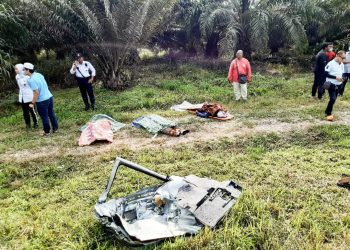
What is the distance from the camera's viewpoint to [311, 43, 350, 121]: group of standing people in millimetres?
7309

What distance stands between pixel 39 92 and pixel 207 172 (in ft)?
12.6

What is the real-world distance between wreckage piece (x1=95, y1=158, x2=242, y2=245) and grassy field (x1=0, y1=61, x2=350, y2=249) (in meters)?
0.13

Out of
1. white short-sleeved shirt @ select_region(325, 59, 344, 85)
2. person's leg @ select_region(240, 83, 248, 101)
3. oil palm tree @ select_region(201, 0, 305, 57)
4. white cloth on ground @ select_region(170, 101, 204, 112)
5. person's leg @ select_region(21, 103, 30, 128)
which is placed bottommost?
white cloth on ground @ select_region(170, 101, 204, 112)

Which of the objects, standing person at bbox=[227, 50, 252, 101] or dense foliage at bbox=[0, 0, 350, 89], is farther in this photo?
dense foliage at bbox=[0, 0, 350, 89]

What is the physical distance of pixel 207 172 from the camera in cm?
520

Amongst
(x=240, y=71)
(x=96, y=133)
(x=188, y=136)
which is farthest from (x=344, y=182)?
(x=240, y=71)

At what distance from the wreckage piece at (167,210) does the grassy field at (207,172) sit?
0.13 m

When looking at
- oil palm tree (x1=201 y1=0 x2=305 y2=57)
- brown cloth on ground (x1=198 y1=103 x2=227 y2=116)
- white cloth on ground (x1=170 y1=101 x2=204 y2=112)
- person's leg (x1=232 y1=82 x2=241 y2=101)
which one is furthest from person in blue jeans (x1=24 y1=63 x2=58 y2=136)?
oil palm tree (x1=201 y1=0 x2=305 y2=57)

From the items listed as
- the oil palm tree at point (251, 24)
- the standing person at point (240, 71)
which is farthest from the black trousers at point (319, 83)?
the oil palm tree at point (251, 24)

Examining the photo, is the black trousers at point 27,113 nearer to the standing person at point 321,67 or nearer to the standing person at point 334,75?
the standing person at point 334,75

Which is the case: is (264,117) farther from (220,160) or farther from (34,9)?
(34,9)

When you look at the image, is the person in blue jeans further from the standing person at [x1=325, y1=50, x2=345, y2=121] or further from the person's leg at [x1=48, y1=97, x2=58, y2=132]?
the standing person at [x1=325, y1=50, x2=345, y2=121]

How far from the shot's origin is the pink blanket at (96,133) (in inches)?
263

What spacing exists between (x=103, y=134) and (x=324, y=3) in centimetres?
1156
